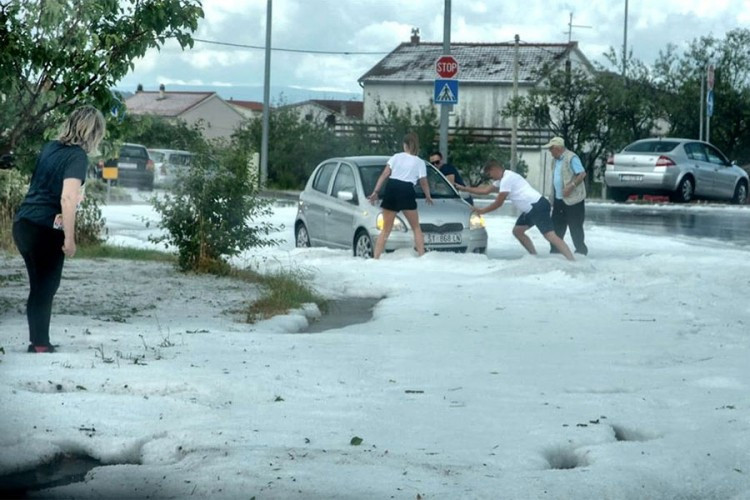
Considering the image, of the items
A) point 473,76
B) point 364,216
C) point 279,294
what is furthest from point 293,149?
point 279,294

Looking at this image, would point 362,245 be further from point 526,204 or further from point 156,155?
point 156,155

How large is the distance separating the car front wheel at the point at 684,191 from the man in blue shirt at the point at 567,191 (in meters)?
16.4

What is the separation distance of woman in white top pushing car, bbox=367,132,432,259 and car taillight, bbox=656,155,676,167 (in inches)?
654

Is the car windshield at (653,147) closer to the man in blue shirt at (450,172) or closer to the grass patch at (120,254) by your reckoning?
the man in blue shirt at (450,172)

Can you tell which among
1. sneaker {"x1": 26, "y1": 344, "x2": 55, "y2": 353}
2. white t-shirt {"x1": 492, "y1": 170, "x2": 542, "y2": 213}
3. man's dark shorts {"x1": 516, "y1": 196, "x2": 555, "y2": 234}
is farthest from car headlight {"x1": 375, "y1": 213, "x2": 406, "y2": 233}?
sneaker {"x1": 26, "y1": 344, "x2": 55, "y2": 353}

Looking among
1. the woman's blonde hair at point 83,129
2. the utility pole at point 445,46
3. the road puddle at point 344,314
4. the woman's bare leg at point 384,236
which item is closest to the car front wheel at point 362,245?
the woman's bare leg at point 384,236

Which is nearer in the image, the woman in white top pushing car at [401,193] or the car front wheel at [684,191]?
the woman in white top pushing car at [401,193]

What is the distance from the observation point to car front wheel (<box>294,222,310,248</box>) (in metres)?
20.6

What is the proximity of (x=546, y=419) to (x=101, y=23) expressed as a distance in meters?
5.84

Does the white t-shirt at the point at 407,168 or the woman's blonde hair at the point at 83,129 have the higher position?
the woman's blonde hair at the point at 83,129

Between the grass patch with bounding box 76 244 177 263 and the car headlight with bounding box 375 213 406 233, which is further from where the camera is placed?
the car headlight with bounding box 375 213 406 233

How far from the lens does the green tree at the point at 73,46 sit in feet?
37.3

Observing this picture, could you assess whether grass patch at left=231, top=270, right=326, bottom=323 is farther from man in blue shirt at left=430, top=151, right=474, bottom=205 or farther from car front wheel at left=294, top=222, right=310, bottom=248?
man in blue shirt at left=430, top=151, right=474, bottom=205

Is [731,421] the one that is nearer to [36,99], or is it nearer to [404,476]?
[404,476]
